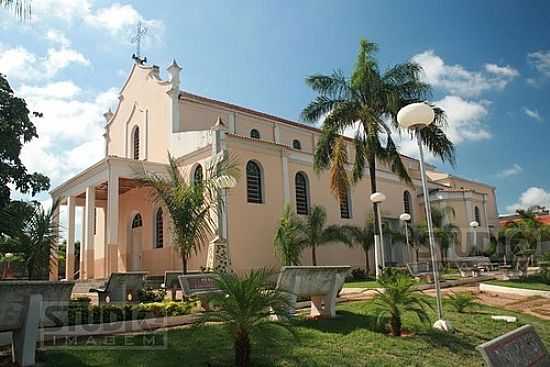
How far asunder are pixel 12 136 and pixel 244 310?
1537 cm

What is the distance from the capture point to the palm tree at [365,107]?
18.0 metres

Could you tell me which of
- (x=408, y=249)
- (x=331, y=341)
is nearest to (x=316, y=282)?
(x=331, y=341)

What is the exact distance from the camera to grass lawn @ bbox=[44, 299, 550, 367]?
19.0 feet

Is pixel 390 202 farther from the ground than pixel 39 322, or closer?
farther from the ground

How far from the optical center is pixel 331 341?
7.05 metres

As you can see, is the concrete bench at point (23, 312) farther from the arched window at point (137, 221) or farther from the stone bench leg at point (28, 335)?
the arched window at point (137, 221)

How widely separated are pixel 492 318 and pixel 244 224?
1248cm

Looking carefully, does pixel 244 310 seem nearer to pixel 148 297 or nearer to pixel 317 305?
pixel 317 305

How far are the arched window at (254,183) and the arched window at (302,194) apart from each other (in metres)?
2.82

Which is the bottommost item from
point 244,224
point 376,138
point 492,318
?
point 492,318

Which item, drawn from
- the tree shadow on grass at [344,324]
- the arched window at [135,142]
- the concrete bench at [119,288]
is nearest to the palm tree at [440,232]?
the arched window at [135,142]

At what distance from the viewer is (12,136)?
17.2 metres

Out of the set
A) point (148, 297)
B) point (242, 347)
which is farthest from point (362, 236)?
point (242, 347)

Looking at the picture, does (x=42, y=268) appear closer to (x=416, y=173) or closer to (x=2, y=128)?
(x=2, y=128)
